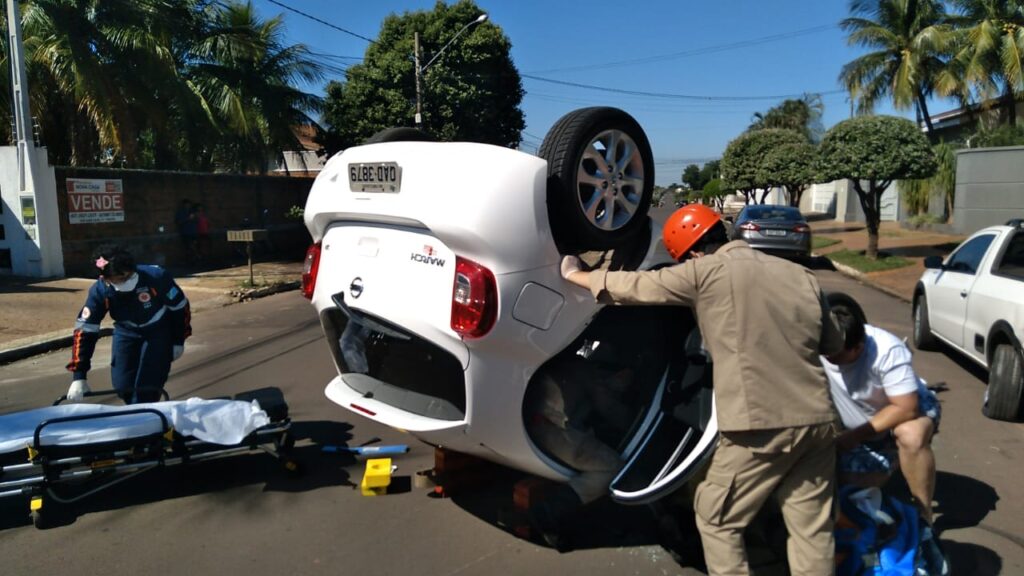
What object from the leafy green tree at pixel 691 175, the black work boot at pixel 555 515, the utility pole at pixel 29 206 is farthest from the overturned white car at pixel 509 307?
the leafy green tree at pixel 691 175

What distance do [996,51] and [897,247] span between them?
7882mm

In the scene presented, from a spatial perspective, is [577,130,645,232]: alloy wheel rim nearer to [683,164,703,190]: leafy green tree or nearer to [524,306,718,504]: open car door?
[524,306,718,504]: open car door

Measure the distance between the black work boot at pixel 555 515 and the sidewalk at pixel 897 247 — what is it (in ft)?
31.3

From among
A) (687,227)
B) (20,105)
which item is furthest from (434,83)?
(687,227)

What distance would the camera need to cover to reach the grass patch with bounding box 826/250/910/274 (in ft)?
56.5

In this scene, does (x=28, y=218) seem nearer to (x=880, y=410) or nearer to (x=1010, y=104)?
(x=880, y=410)

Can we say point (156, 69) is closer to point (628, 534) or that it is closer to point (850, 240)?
point (628, 534)

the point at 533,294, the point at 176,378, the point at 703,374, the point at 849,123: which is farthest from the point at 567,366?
the point at 849,123

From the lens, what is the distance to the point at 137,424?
4477 millimetres

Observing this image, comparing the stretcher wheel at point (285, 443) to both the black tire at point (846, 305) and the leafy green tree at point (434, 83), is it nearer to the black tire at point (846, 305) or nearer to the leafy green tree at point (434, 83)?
the black tire at point (846, 305)

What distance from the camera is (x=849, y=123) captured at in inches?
712

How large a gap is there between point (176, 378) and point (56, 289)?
23.1 ft

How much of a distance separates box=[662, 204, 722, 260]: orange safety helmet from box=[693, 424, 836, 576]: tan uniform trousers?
30.6 inches

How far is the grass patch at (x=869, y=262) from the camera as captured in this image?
17.2 m
